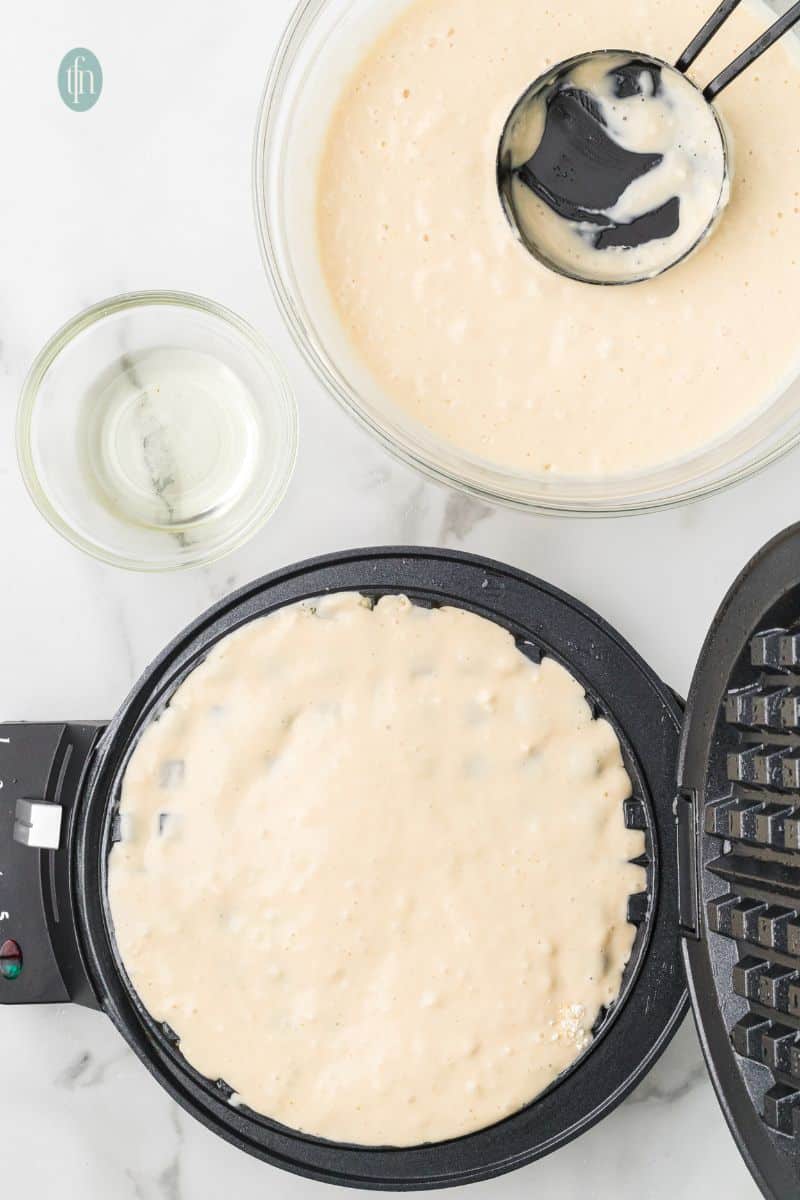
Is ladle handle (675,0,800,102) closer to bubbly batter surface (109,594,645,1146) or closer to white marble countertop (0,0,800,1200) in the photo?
white marble countertop (0,0,800,1200)

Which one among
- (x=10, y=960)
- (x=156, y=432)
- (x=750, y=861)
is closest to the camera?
(x=750, y=861)

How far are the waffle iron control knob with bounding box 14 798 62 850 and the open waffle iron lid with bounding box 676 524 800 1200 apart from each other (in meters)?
0.53

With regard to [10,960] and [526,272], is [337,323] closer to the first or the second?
[526,272]

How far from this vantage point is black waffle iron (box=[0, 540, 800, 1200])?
0.85m

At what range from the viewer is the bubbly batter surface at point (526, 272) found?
1.03 m

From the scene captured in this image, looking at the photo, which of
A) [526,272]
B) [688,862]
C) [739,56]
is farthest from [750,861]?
[739,56]

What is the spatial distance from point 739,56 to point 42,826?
89cm

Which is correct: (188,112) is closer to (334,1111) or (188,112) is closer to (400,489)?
(400,489)

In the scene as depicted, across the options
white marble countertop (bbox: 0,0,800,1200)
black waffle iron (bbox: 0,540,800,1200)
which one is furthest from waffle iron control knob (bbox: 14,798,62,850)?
white marble countertop (bbox: 0,0,800,1200)

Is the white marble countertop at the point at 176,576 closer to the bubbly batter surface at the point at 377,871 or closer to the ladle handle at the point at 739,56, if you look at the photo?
the bubbly batter surface at the point at 377,871

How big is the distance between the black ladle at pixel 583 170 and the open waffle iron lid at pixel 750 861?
14.8 inches

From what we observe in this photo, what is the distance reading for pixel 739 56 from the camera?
956 mm

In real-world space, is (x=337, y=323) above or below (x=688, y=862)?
above

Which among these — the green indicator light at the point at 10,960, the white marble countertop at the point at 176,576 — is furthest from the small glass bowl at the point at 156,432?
the green indicator light at the point at 10,960
